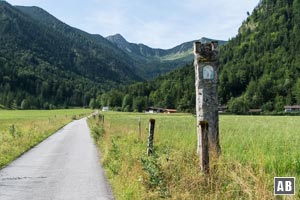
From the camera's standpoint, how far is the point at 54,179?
12508 mm

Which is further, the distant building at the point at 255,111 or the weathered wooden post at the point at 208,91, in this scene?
the distant building at the point at 255,111

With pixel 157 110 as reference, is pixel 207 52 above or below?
below

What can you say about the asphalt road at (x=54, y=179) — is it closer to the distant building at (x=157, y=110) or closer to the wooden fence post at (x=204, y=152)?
the wooden fence post at (x=204, y=152)

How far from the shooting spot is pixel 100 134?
98.7ft

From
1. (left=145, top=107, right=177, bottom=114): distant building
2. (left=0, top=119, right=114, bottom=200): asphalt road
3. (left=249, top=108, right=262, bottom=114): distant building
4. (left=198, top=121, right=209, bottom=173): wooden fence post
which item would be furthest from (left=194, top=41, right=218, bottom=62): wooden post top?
(left=145, top=107, right=177, bottom=114): distant building

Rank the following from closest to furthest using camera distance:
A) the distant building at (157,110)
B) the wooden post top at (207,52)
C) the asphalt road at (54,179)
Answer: the asphalt road at (54,179), the wooden post top at (207,52), the distant building at (157,110)

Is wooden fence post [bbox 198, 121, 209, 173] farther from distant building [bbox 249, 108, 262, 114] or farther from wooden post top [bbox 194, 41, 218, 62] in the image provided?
distant building [bbox 249, 108, 262, 114]

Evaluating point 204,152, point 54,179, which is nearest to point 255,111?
point 54,179

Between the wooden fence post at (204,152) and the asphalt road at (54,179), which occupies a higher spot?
the wooden fence post at (204,152)

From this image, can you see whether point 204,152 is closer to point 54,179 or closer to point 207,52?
point 207,52

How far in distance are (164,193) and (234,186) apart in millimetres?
1292

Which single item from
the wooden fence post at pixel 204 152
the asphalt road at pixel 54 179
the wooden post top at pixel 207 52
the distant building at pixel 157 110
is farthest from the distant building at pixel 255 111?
the wooden fence post at pixel 204 152

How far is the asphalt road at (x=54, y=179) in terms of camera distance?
10.2 m

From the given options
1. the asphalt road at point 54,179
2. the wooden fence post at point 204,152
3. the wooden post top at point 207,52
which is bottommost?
the asphalt road at point 54,179
